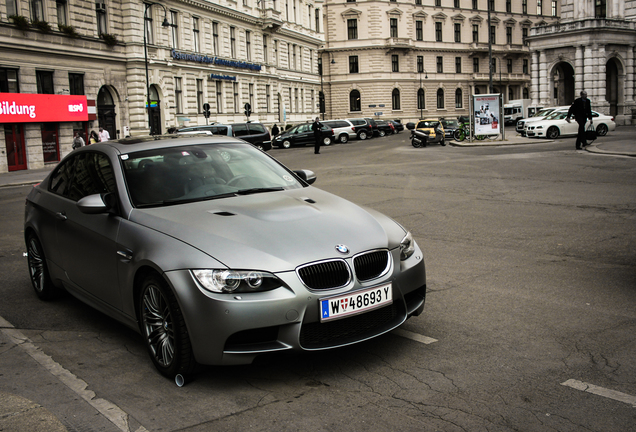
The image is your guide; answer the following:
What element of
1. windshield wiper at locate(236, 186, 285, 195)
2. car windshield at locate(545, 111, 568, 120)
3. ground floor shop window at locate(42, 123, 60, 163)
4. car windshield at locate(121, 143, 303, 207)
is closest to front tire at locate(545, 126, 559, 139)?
car windshield at locate(545, 111, 568, 120)

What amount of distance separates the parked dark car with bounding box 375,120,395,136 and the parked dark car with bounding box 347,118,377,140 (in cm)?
634

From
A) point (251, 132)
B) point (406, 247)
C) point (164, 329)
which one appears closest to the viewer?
point (164, 329)

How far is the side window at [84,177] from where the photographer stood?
531cm

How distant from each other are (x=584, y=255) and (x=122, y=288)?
5314 mm

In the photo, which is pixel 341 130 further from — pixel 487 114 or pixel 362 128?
pixel 487 114

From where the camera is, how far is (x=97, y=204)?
4.84 meters

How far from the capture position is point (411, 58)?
283 ft

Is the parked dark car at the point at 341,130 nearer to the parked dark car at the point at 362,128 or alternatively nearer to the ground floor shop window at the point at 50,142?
the parked dark car at the point at 362,128

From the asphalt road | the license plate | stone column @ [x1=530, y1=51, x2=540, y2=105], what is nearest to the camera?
the asphalt road

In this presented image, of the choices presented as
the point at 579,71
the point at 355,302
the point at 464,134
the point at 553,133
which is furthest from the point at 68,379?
the point at 579,71

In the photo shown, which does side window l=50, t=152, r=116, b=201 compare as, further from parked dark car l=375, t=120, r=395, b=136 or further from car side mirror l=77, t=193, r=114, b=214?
parked dark car l=375, t=120, r=395, b=136

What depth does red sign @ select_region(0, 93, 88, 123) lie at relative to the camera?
31484 millimetres

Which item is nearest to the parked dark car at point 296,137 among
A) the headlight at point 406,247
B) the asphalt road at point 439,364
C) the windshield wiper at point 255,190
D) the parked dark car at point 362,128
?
the parked dark car at point 362,128

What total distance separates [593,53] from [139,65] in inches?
1388
